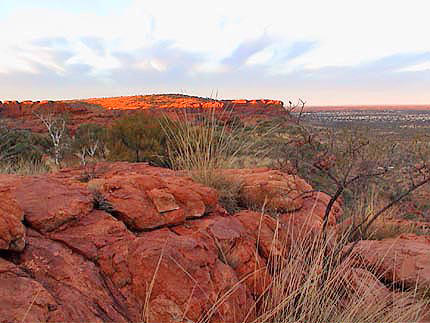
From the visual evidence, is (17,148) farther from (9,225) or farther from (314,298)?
(314,298)

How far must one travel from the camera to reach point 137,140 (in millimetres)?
10047

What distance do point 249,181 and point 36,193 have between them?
7.43ft

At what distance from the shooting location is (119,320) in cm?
196

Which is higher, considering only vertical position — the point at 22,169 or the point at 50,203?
the point at 50,203

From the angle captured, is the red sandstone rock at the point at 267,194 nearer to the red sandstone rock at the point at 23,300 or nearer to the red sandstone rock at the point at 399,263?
the red sandstone rock at the point at 399,263

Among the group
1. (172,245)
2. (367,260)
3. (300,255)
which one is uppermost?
(172,245)

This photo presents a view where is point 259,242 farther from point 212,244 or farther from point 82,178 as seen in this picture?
point 82,178

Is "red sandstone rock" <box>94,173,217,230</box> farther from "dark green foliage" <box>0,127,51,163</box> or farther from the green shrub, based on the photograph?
"dark green foliage" <box>0,127,51,163</box>

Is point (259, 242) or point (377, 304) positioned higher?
point (259, 242)

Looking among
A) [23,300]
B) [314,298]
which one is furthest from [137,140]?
[23,300]

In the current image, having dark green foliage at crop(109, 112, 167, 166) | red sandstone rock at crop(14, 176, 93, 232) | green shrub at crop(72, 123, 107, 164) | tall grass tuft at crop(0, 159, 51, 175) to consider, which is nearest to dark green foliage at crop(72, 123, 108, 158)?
green shrub at crop(72, 123, 107, 164)

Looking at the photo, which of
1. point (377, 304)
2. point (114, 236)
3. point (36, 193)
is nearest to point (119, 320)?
point (114, 236)

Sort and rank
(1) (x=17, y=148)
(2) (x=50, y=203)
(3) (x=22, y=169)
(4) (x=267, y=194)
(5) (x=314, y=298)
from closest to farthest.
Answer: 1. (2) (x=50, y=203)
2. (5) (x=314, y=298)
3. (4) (x=267, y=194)
4. (3) (x=22, y=169)
5. (1) (x=17, y=148)

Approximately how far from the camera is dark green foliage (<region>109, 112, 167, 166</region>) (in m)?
9.25
